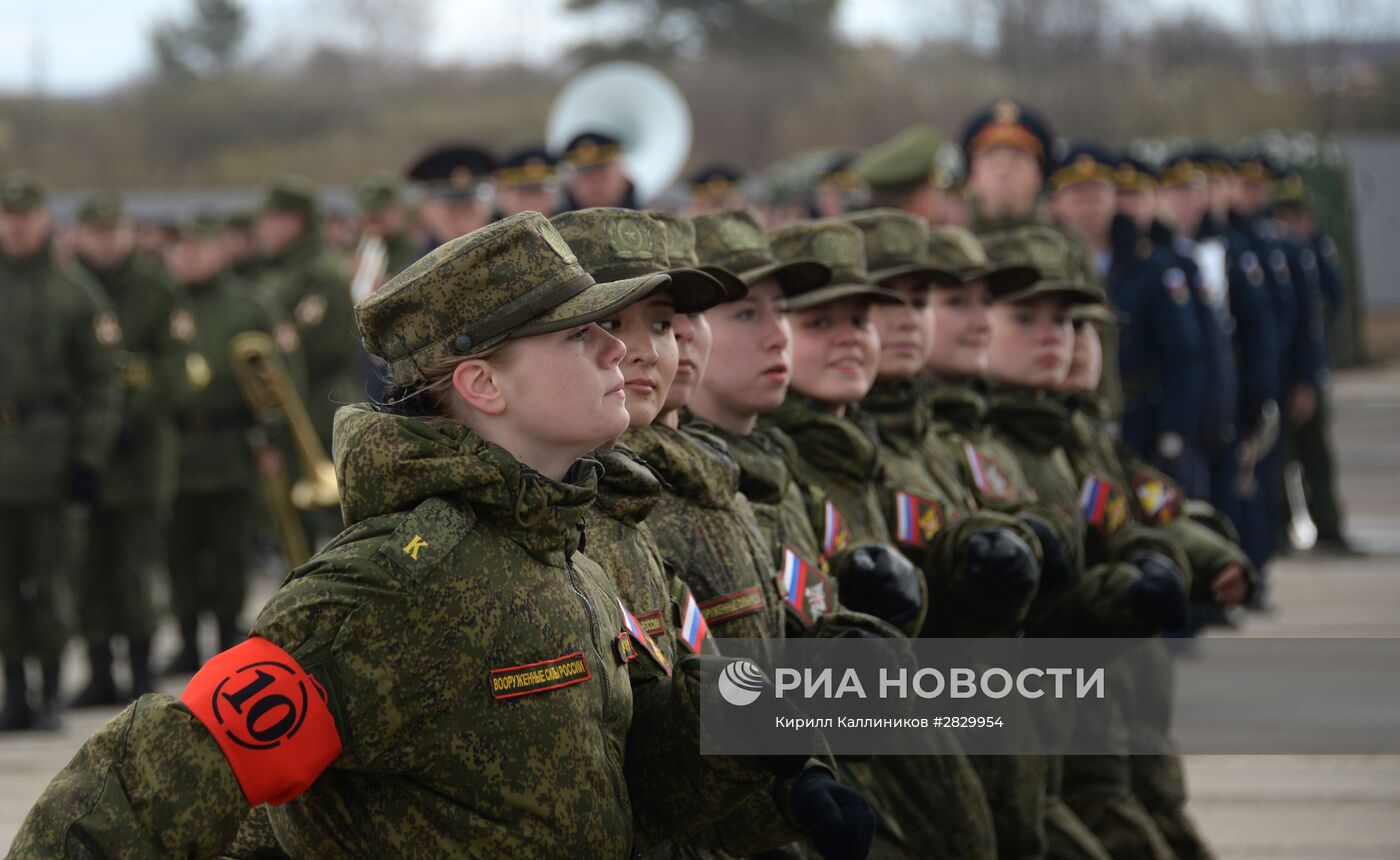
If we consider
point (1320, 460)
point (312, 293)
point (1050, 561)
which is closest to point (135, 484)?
point (312, 293)

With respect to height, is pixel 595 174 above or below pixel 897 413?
above

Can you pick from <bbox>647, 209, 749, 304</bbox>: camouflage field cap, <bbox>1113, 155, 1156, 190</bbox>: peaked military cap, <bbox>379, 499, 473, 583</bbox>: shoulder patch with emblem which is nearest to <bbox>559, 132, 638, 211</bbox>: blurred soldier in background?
<bbox>1113, 155, 1156, 190</bbox>: peaked military cap

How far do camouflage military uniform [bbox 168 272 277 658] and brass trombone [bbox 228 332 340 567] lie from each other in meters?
0.07

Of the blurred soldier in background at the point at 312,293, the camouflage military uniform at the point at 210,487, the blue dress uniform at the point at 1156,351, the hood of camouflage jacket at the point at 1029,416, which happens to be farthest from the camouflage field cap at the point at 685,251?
the blurred soldier in background at the point at 312,293

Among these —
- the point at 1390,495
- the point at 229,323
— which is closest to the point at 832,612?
the point at 229,323

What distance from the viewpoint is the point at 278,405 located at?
1101cm

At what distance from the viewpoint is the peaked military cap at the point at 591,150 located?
8.70 metres

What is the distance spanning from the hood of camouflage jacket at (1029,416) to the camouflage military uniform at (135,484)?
5.29 meters

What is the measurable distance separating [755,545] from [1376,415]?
19814mm

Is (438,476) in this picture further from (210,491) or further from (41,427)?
(210,491)

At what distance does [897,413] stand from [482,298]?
2505 millimetres

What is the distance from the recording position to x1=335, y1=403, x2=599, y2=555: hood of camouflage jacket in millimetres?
2926

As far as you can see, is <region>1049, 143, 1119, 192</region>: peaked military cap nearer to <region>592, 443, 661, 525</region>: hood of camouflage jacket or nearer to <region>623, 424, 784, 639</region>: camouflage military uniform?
<region>623, 424, 784, 639</region>: camouflage military uniform

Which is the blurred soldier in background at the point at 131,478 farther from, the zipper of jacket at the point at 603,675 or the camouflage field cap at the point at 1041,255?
the zipper of jacket at the point at 603,675
